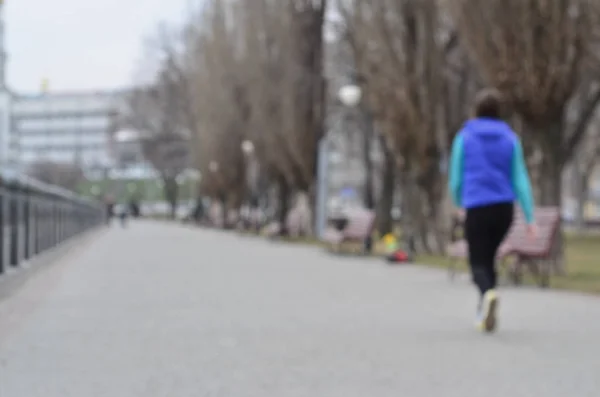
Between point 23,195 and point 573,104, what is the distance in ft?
81.2

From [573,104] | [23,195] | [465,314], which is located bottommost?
[465,314]

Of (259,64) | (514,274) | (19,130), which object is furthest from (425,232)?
(19,130)

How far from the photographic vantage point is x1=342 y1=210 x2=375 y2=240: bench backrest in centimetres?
2344

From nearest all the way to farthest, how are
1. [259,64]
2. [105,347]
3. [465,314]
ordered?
[105,347] → [465,314] → [259,64]

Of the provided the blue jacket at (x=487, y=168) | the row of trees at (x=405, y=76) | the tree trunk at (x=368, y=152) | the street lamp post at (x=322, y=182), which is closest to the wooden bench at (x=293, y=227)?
the street lamp post at (x=322, y=182)

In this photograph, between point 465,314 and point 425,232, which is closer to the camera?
point 465,314

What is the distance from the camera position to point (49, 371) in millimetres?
6445

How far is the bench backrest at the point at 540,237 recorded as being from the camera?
1366 cm

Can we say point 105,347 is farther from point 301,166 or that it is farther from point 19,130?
point 19,130

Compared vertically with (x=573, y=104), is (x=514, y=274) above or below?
below

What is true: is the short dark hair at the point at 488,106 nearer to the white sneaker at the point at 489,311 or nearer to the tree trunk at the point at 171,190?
the white sneaker at the point at 489,311

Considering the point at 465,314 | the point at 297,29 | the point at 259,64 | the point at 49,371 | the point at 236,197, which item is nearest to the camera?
the point at 49,371

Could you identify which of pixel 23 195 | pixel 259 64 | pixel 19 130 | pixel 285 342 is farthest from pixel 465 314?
pixel 19 130

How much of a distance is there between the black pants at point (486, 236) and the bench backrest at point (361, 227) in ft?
48.0
